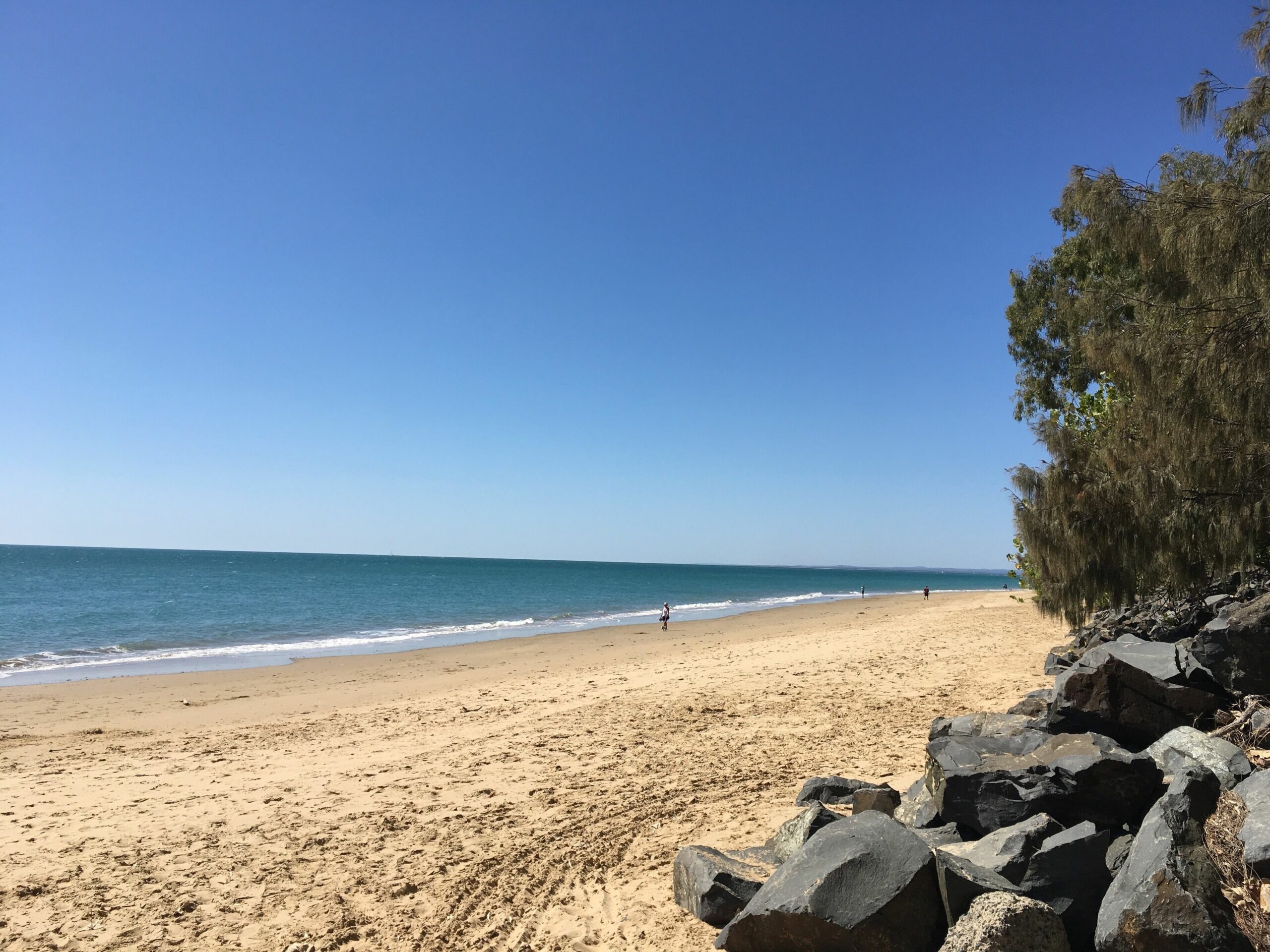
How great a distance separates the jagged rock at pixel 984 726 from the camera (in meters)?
6.13

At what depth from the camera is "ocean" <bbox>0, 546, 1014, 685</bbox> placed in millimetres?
24469

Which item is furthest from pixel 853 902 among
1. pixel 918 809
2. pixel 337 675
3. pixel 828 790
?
pixel 337 675

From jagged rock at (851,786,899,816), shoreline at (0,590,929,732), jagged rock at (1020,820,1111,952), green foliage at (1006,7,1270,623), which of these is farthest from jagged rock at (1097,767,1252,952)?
shoreline at (0,590,929,732)

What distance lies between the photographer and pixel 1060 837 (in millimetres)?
4172

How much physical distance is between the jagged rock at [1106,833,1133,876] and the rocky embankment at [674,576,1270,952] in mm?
10

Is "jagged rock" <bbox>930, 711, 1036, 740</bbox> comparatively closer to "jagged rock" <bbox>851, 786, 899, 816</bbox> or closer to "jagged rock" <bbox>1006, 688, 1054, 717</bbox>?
"jagged rock" <bbox>1006, 688, 1054, 717</bbox>

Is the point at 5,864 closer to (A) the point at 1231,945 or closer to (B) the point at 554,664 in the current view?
(A) the point at 1231,945

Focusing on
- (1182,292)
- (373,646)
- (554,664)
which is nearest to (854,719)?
(1182,292)

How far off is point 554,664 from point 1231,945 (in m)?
18.2

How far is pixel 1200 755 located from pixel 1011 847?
1.83m

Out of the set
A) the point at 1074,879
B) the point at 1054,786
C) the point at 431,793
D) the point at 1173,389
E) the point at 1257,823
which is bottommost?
the point at 431,793

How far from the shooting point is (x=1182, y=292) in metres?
7.26

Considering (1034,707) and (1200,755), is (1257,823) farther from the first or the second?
(1034,707)

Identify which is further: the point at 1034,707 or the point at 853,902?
the point at 1034,707
